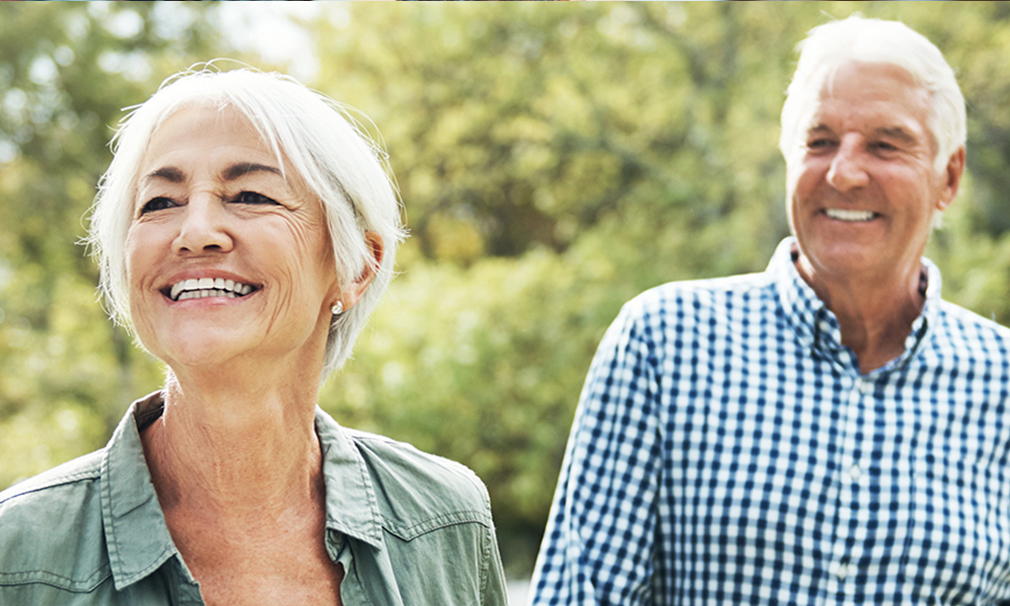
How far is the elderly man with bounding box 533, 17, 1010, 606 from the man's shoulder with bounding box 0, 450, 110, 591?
0.86 m

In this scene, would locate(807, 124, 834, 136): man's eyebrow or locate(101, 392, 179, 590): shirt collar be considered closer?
locate(101, 392, 179, 590): shirt collar

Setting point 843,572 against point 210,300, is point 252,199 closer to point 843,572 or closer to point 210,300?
point 210,300

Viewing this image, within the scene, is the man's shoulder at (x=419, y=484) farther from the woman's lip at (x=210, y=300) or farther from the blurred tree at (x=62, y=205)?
the blurred tree at (x=62, y=205)

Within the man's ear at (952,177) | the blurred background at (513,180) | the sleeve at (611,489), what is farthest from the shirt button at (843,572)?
the blurred background at (513,180)

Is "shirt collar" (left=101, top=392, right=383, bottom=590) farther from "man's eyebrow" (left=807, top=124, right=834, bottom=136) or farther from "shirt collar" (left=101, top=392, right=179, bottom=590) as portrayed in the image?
"man's eyebrow" (left=807, top=124, right=834, bottom=136)

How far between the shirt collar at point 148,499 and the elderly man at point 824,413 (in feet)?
1.50

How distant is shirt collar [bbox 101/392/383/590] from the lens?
1.43 meters

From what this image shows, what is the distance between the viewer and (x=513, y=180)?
816 cm

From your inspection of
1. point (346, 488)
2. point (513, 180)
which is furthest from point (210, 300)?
point (513, 180)

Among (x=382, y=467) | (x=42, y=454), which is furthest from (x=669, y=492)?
(x=42, y=454)

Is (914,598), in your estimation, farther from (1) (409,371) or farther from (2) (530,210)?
(2) (530,210)

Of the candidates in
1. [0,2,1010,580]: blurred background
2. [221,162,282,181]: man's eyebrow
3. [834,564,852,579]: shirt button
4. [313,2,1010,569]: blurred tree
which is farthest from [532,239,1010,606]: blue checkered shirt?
[0,2,1010,580]: blurred background

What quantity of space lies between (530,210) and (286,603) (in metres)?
6.98

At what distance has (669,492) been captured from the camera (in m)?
1.90
